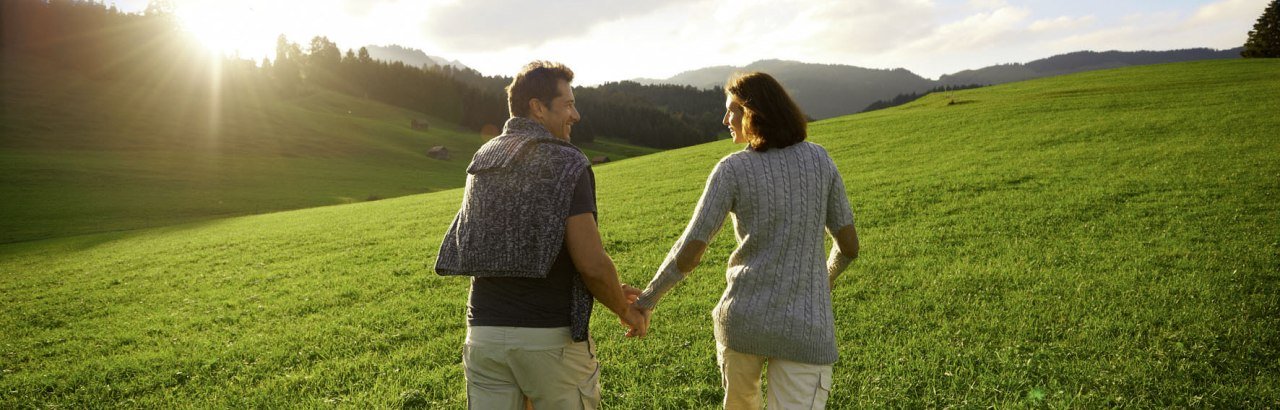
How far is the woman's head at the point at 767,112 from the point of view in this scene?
11.1 ft

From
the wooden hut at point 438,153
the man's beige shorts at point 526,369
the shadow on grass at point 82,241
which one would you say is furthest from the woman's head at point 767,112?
the wooden hut at point 438,153

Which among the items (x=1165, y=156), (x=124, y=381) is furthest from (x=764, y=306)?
(x=1165, y=156)

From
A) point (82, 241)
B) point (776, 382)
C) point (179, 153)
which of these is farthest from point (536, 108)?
point (179, 153)

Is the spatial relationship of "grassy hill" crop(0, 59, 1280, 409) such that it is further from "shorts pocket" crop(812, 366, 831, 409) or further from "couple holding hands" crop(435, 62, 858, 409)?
"couple holding hands" crop(435, 62, 858, 409)

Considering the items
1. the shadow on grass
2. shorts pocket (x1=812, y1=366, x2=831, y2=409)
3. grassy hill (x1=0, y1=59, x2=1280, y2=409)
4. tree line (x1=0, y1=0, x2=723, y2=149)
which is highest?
tree line (x1=0, y1=0, x2=723, y2=149)

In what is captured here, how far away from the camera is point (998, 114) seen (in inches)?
1217

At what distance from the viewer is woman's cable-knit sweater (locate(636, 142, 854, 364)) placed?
3410mm

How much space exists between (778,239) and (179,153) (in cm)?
6757

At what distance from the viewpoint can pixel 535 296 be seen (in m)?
3.17

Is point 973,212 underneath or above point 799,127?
underneath

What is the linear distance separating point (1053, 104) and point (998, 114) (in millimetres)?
3825

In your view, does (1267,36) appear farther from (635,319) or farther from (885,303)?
(635,319)

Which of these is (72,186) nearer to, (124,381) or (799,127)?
(124,381)

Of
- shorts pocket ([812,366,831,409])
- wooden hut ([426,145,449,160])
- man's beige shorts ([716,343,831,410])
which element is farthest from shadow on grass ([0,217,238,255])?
wooden hut ([426,145,449,160])
